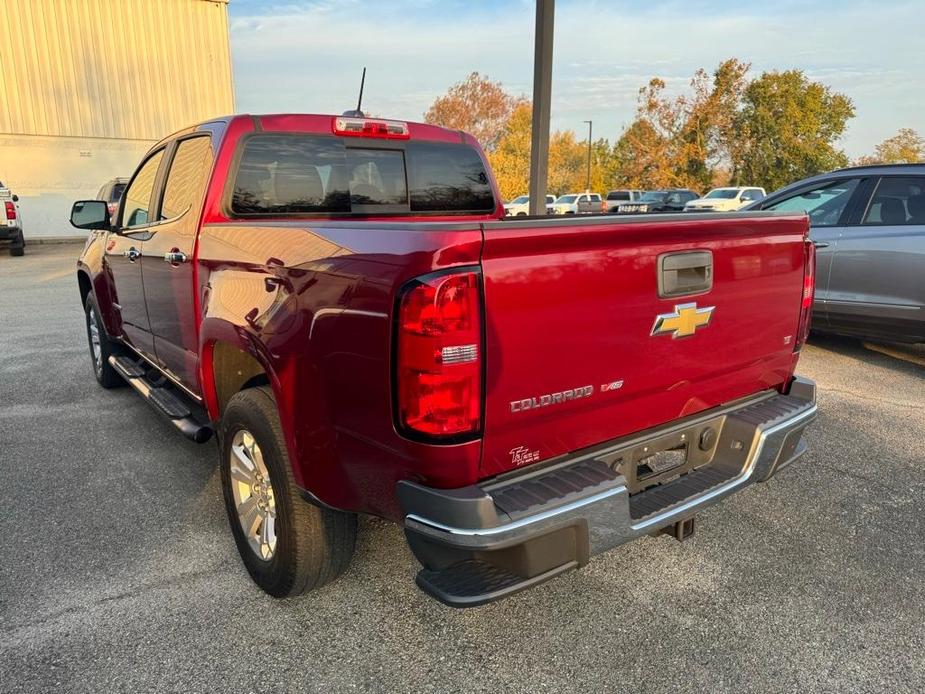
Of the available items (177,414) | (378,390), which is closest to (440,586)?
(378,390)

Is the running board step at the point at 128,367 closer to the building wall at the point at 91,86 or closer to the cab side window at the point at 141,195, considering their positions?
the cab side window at the point at 141,195

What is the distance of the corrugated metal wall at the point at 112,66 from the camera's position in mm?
23938

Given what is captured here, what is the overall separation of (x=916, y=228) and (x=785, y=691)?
491 cm

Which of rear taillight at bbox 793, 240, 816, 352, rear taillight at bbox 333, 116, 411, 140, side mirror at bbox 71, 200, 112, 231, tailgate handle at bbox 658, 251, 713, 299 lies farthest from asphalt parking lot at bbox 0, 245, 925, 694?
rear taillight at bbox 333, 116, 411, 140

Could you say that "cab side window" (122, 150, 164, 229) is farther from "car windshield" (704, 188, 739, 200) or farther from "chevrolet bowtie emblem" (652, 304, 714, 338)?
"car windshield" (704, 188, 739, 200)

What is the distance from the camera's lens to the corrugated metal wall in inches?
942

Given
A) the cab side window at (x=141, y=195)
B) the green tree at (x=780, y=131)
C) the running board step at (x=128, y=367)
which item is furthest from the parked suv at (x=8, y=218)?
the green tree at (x=780, y=131)

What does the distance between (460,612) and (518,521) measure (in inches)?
37.6

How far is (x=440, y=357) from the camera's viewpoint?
1.86 m

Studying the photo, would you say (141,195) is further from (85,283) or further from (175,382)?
(85,283)

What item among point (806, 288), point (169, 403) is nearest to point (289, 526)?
point (169, 403)

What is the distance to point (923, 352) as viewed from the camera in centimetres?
683

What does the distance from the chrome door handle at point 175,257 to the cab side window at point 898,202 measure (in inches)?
227

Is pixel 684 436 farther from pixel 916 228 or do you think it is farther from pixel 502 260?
pixel 916 228
